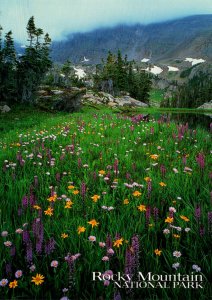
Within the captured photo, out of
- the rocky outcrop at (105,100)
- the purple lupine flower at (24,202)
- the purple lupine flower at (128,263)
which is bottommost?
the rocky outcrop at (105,100)

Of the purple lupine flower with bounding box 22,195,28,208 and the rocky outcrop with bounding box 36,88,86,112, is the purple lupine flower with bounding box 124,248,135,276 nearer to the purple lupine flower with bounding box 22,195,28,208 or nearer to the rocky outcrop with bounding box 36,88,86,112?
the purple lupine flower with bounding box 22,195,28,208

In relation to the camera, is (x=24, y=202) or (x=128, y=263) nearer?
(x=128, y=263)

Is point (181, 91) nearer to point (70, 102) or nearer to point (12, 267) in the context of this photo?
point (70, 102)

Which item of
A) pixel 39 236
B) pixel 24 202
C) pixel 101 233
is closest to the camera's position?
pixel 39 236

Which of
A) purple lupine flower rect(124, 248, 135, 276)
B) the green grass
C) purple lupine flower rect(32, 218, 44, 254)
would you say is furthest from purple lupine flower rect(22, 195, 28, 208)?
purple lupine flower rect(124, 248, 135, 276)

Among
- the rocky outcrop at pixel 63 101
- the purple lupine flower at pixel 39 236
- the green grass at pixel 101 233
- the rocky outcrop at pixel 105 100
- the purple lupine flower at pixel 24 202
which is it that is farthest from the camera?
the rocky outcrop at pixel 105 100

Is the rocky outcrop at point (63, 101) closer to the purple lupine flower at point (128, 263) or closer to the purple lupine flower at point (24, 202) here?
the purple lupine flower at point (24, 202)

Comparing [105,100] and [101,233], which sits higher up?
Answer: [101,233]

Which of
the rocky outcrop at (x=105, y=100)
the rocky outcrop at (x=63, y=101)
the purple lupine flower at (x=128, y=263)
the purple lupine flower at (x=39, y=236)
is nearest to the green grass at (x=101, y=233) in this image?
the purple lupine flower at (x=39, y=236)

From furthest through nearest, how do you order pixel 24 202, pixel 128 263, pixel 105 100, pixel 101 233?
pixel 105 100 < pixel 24 202 < pixel 101 233 < pixel 128 263

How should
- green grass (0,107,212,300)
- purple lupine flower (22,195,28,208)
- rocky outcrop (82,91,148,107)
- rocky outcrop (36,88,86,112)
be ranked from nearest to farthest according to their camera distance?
green grass (0,107,212,300), purple lupine flower (22,195,28,208), rocky outcrop (36,88,86,112), rocky outcrop (82,91,148,107)

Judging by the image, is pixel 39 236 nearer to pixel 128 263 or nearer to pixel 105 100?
pixel 128 263

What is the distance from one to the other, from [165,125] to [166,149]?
175 inches

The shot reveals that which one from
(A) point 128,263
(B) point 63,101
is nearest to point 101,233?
(A) point 128,263
